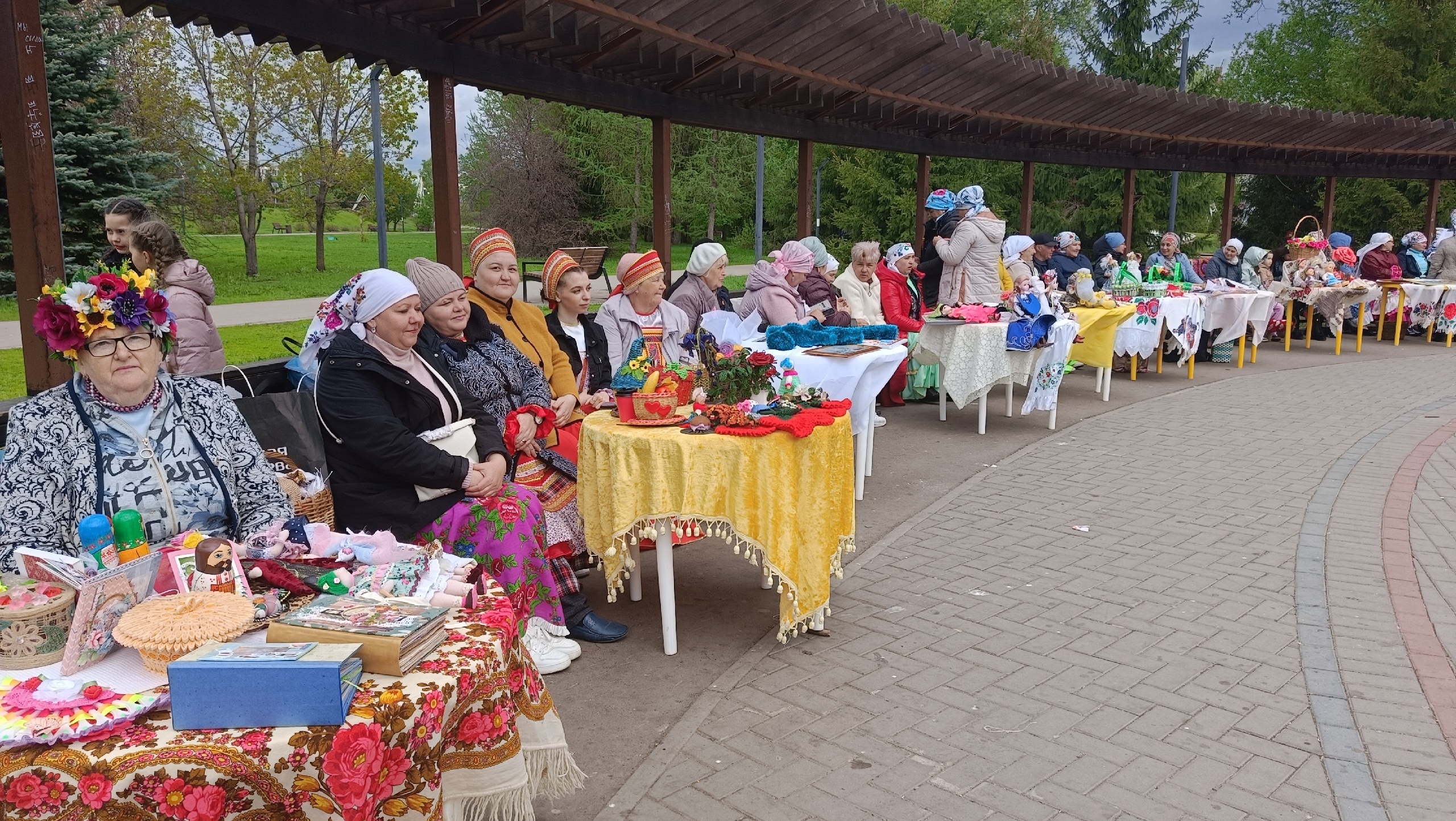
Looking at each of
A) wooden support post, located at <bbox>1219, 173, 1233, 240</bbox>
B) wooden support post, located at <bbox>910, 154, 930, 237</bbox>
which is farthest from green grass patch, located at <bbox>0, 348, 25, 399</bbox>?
wooden support post, located at <bbox>1219, 173, 1233, 240</bbox>

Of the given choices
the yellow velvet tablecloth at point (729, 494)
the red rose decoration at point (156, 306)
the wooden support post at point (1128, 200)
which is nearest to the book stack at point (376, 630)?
the red rose decoration at point (156, 306)

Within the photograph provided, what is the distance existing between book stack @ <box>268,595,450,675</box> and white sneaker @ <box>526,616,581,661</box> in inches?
68.5

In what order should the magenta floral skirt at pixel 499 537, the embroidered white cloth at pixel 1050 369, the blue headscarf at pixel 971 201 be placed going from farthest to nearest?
the blue headscarf at pixel 971 201 < the embroidered white cloth at pixel 1050 369 < the magenta floral skirt at pixel 499 537

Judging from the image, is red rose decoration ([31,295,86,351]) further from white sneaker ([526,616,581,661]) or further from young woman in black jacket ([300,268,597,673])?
white sneaker ([526,616,581,661])

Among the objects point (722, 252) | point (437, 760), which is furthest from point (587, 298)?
point (437, 760)

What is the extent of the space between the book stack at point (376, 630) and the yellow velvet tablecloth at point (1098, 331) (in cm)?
848

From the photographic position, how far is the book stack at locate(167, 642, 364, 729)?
1.83 metres

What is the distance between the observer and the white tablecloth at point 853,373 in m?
6.10

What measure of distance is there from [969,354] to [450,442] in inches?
221

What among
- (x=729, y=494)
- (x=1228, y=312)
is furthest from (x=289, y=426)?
(x=1228, y=312)

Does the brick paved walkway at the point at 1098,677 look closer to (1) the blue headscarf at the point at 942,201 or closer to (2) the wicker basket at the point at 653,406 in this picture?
(2) the wicker basket at the point at 653,406

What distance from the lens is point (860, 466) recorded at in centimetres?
643

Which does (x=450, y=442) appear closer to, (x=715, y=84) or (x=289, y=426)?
(x=289, y=426)

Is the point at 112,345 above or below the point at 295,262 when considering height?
below
